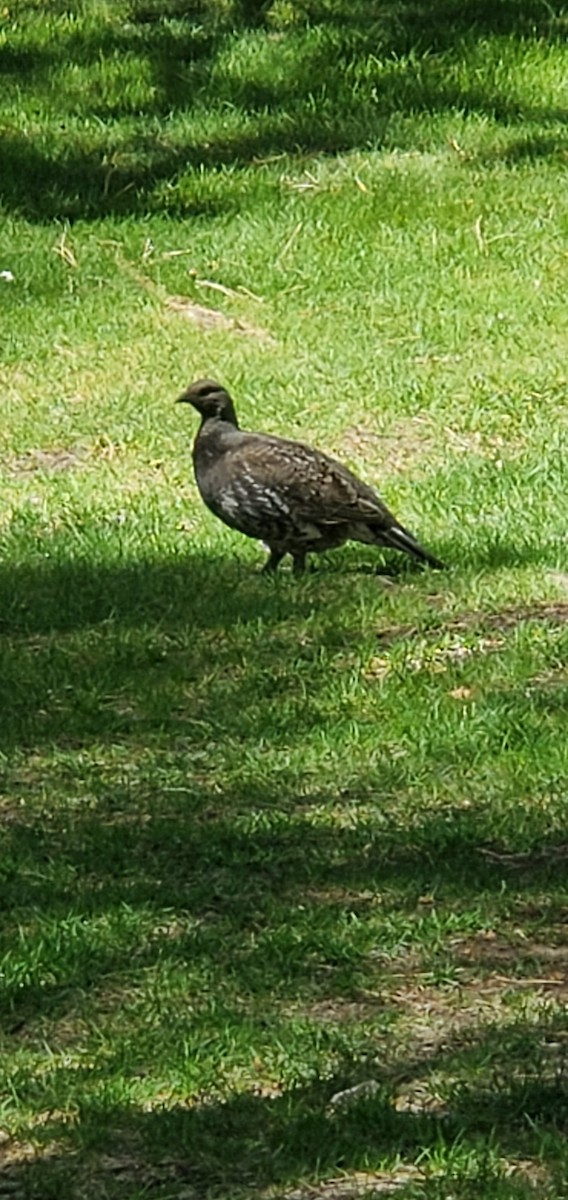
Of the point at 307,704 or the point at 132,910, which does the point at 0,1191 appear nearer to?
the point at 132,910

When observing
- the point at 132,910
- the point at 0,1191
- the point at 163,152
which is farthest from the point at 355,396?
the point at 0,1191

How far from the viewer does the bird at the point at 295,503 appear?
9.32 meters

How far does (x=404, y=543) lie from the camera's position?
9.39 m

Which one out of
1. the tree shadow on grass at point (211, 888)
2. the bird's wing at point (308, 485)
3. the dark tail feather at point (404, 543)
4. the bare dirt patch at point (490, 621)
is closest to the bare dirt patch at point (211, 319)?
the bird's wing at point (308, 485)

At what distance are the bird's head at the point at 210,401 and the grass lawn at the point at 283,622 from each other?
49cm

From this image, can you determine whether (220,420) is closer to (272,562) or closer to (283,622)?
(272,562)

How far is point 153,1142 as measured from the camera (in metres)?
5.16

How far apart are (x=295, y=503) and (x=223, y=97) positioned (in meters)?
6.43

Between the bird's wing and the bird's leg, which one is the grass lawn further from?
the bird's wing

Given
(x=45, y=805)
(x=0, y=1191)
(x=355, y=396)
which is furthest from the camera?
(x=355, y=396)

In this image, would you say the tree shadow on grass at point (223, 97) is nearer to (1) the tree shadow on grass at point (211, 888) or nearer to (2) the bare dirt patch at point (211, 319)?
(2) the bare dirt patch at point (211, 319)

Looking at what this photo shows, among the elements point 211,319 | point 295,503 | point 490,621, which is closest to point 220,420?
point 295,503

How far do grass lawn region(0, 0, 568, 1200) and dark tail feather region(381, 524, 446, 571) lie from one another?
14 cm

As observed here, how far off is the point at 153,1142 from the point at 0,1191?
35 centimetres
